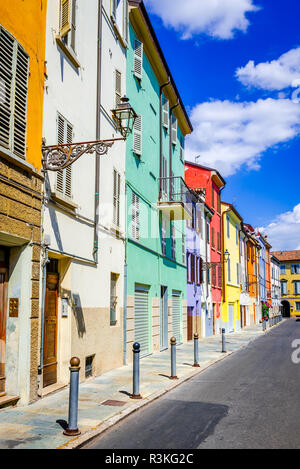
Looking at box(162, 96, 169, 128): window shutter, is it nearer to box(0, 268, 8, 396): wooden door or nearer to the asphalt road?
the asphalt road

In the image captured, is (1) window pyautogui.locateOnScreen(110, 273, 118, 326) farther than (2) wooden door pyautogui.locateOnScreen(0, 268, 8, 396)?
Yes

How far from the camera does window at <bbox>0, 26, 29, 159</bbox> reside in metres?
7.45

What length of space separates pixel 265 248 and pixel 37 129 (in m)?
65.5

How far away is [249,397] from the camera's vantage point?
364 inches

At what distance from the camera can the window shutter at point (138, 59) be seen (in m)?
15.9

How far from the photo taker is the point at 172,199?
2036 centimetres

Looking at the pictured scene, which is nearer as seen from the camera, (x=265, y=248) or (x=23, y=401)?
(x=23, y=401)

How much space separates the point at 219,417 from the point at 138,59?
12.6 meters

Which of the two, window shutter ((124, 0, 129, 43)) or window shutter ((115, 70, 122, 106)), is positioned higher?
window shutter ((124, 0, 129, 43))

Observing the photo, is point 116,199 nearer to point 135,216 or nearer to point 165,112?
point 135,216

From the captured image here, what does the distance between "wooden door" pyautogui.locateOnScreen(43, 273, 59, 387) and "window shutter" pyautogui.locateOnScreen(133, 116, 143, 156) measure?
7.09m

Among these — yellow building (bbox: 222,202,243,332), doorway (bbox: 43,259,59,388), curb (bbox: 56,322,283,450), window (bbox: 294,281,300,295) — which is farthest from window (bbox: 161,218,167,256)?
window (bbox: 294,281,300,295)

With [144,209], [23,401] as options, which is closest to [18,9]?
[23,401]

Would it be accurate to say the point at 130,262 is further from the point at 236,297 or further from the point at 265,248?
the point at 265,248
